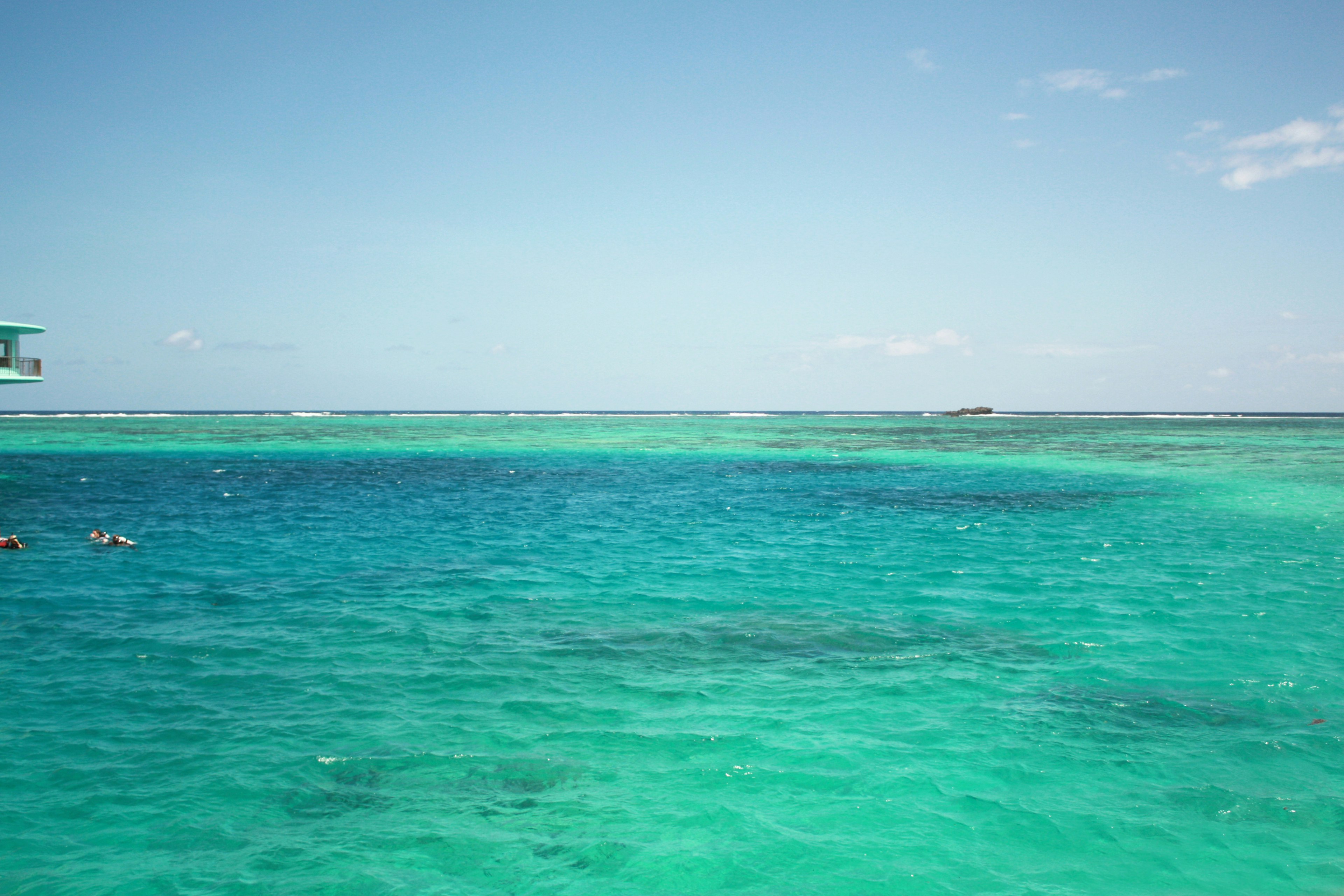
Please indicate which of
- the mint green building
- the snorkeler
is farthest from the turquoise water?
the mint green building

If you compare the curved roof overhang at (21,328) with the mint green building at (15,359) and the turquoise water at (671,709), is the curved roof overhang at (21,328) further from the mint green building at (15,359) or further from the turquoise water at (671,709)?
the turquoise water at (671,709)

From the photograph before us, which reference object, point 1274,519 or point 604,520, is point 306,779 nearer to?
point 604,520

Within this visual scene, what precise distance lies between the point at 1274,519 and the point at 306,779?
3078 centimetres

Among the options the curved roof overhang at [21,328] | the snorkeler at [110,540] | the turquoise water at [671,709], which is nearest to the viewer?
the turquoise water at [671,709]

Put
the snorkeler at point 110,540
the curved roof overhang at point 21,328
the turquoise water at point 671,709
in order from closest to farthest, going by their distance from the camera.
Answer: the turquoise water at point 671,709 < the snorkeler at point 110,540 < the curved roof overhang at point 21,328

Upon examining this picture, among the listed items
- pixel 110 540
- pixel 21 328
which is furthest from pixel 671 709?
pixel 21 328

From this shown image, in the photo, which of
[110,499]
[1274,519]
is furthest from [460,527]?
[1274,519]

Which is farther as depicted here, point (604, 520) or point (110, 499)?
point (110, 499)

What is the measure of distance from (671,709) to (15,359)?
147 feet

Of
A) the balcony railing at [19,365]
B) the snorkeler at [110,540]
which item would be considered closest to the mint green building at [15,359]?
the balcony railing at [19,365]

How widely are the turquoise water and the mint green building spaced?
17773mm

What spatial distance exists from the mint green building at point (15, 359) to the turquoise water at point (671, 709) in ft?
58.3

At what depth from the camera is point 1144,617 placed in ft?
47.0

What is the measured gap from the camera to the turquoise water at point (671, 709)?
6.89m
